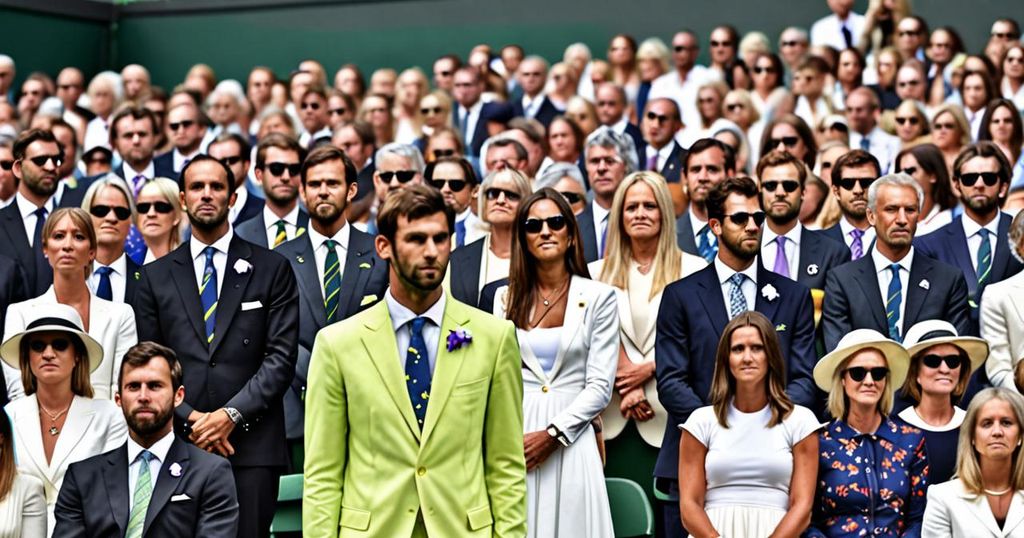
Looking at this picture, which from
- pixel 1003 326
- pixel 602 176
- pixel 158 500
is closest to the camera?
pixel 158 500

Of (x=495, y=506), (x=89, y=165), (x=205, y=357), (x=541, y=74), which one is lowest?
(x=495, y=506)

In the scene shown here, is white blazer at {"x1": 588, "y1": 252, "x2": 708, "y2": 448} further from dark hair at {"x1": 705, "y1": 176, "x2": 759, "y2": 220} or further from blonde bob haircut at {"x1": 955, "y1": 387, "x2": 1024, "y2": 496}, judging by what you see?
blonde bob haircut at {"x1": 955, "y1": 387, "x2": 1024, "y2": 496}

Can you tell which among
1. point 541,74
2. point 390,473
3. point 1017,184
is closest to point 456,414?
point 390,473

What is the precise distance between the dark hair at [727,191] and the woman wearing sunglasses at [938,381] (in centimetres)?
103

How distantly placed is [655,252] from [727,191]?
2.41ft

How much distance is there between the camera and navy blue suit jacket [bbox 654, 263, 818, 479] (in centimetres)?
875

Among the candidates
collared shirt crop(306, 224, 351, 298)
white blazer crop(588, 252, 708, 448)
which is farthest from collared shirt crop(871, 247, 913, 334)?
collared shirt crop(306, 224, 351, 298)

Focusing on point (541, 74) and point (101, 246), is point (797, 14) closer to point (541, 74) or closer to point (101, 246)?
Answer: point (541, 74)

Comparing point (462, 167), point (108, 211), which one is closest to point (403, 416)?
point (108, 211)

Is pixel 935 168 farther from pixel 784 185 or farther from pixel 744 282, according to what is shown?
pixel 744 282

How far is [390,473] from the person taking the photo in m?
6.69

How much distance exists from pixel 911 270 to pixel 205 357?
3538 mm

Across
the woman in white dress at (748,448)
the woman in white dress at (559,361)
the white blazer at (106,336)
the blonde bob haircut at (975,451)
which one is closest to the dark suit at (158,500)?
the white blazer at (106,336)

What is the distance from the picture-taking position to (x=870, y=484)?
8.38m
